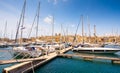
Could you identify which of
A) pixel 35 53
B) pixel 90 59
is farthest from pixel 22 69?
pixel 90 59

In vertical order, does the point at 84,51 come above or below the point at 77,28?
below

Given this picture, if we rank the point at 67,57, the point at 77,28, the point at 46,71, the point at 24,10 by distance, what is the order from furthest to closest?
the point at 77,28 < the point at 24,10 < the point at 67,57 < the point at 46,71

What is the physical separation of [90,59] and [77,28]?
25.6 metres

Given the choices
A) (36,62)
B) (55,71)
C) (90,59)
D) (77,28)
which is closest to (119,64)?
(90,59)

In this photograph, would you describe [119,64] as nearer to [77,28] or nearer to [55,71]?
[55,71]

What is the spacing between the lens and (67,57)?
28.5 metres

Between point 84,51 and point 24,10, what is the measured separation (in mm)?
20945

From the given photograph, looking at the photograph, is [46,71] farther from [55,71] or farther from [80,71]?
[80,71]

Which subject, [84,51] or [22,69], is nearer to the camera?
[22,69]

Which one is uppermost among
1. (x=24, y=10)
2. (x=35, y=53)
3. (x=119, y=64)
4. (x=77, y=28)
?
(x=24, y=10)

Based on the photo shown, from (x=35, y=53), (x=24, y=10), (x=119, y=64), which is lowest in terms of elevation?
(x=119, y=64)

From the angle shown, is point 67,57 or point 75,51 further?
point 75,51

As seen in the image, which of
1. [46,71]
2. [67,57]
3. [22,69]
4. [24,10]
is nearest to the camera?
[22,69]

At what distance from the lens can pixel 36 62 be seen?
61.4ft
